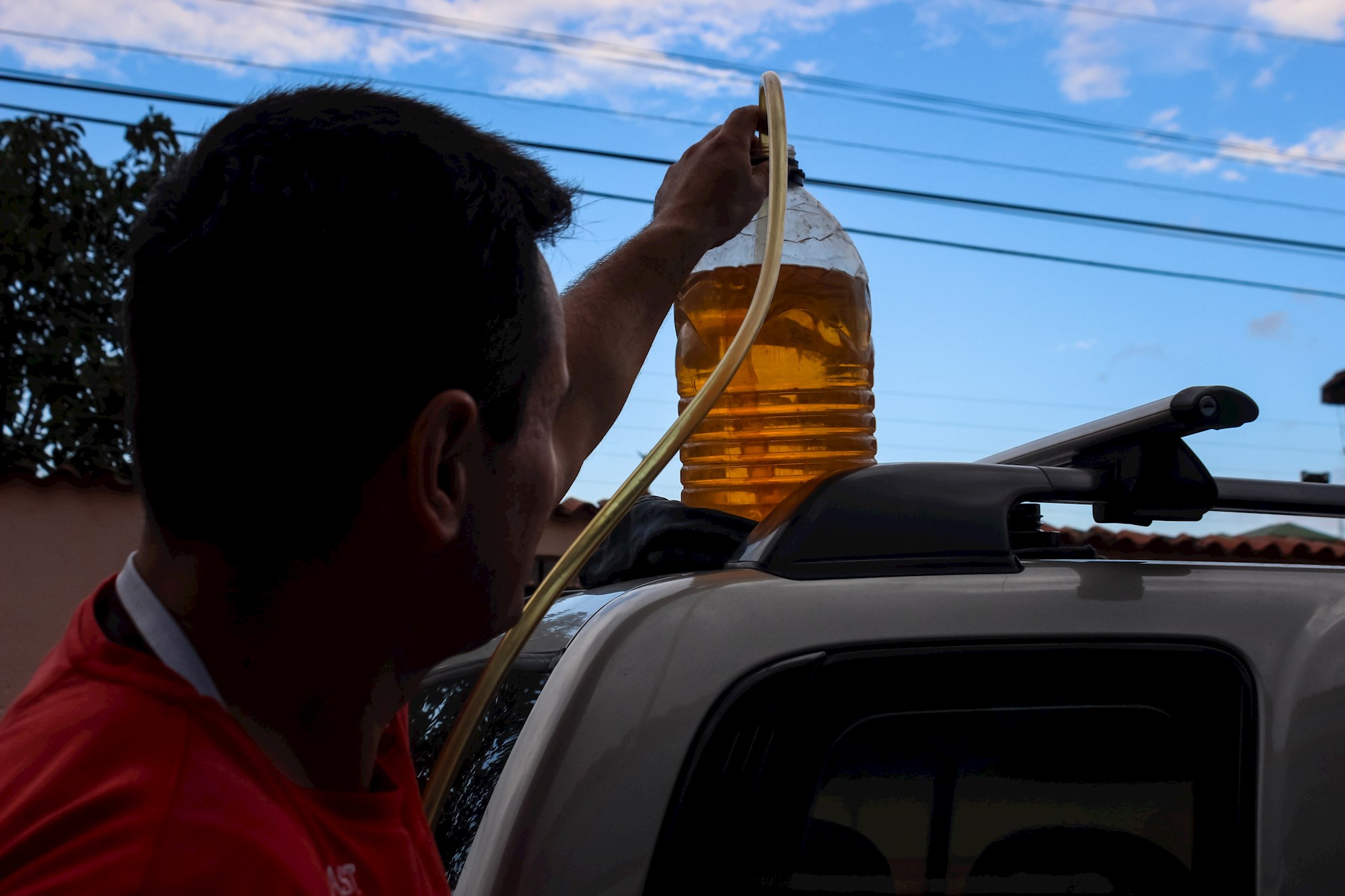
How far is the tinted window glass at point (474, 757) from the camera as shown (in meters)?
1.25

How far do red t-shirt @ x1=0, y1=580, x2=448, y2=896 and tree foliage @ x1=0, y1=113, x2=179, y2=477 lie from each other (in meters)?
12.6

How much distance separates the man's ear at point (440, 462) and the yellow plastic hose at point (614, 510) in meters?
0.44

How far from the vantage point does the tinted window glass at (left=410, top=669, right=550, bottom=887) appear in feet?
4.10

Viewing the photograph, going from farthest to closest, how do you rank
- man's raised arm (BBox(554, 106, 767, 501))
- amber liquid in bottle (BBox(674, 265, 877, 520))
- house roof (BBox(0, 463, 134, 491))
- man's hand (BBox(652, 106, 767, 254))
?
house roof (BBox(0, 463, 134, 491)), amber liquid in bottle (BBox(674, 265, 877, 520)), man's hand (BBox(652, 106, 767, 254)), man's raised arm (BBox(554, 106, 767, 501))

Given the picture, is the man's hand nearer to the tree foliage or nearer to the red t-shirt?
the red t-shirt

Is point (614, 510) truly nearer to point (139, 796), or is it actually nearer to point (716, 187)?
point (716, 187)

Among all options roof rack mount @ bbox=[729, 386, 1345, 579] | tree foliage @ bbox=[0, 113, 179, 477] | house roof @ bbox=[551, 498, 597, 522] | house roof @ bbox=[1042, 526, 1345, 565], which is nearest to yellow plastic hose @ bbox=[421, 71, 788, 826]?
roof rack mount @ bbox=[729, 386, 1345, 579]

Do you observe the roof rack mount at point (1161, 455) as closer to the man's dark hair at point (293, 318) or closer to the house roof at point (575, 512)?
the man's dark hair at point (293, 318)

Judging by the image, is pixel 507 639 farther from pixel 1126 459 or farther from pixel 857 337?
pixel 857 337

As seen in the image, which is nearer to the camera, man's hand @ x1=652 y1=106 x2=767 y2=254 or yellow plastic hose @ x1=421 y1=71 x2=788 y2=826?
yellow plastic hose @ x1=421 y1=71 x2=788 y2=826

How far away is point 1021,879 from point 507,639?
2.17ft

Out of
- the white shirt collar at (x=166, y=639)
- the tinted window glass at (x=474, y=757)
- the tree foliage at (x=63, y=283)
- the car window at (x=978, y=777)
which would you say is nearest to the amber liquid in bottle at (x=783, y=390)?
the tinted window glass at (x=474, y=757)

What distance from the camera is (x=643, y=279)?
53.6 inches

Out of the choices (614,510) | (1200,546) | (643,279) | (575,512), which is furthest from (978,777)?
(1200,546)
